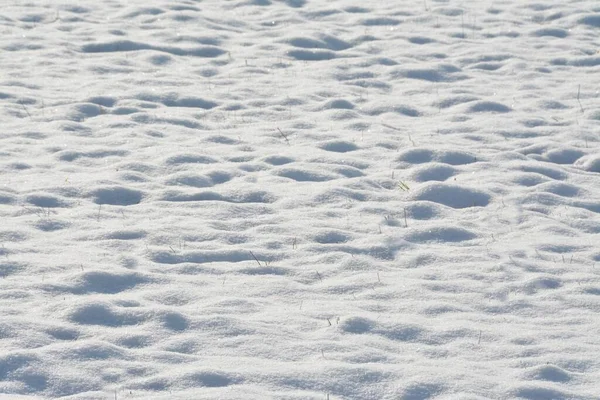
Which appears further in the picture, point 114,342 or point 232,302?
point 232,302

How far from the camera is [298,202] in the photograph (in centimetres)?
670

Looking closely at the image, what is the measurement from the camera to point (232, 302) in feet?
17.4

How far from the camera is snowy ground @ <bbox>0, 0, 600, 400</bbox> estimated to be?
473 centimetres

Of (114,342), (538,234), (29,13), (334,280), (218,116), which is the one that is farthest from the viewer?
(29,13)

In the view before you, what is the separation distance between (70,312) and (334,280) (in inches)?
55.7

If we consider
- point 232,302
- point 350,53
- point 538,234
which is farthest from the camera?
point 350,53

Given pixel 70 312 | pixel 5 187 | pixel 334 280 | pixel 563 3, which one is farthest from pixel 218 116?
pixel 563 3

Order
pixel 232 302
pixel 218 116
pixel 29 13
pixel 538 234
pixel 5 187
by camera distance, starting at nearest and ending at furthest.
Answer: pixel 232 302 < pixel 538 234 < pixel 5 187 < pixel 218 116 < pixel 29 13

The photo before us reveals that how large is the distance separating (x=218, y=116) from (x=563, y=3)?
490 cm

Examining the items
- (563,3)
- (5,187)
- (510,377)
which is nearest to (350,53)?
(563,3)

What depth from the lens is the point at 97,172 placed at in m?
7.14

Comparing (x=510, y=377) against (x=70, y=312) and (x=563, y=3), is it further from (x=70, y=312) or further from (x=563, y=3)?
(x=563, y=3)

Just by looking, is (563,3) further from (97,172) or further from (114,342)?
(114,342)

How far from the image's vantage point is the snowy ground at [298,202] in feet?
15.5
